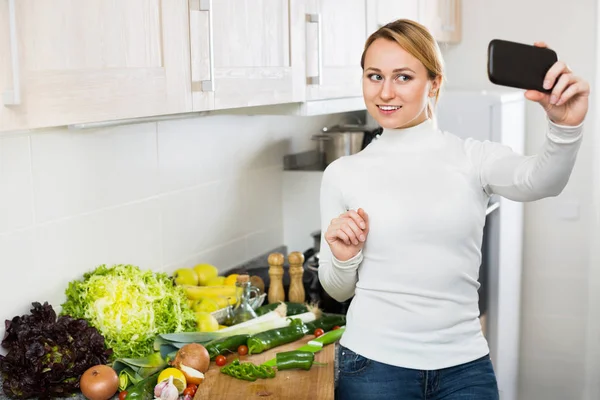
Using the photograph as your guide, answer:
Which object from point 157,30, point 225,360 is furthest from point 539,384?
point 157,30

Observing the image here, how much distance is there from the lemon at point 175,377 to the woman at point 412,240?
13.5 inches

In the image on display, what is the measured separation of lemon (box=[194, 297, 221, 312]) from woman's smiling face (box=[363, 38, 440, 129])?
0.78m

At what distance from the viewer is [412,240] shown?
4.97 ft

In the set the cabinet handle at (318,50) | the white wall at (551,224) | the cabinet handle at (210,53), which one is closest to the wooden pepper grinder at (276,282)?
the cabinet handle at (318,50)

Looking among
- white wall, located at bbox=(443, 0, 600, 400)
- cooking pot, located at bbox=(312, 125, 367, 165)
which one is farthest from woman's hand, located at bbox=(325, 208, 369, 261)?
white wall, located at bbox=(443, 0, 600, 400)

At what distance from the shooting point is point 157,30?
1.52 meters

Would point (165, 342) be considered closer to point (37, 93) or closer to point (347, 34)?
point (37, 93)

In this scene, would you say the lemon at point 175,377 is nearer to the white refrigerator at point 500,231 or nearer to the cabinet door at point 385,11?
the cabinet door at point 385,11

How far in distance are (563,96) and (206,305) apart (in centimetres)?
117

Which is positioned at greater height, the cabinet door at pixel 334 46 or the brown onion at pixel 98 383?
the cabinet door at pixel 334 46

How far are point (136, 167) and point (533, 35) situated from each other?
219 centimetres

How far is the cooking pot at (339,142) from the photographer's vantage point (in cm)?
305

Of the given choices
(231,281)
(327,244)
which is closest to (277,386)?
(327,244)

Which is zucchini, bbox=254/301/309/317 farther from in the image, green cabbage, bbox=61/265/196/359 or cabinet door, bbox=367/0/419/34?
cabinet door, bbox=367/0/419/34
